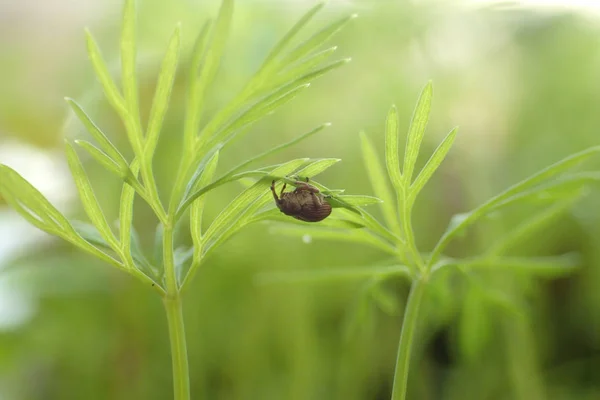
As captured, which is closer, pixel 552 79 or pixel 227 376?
pixel 227 376

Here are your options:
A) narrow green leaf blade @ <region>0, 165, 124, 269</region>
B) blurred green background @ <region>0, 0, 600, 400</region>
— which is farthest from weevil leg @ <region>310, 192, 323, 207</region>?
blurred green background @ <region>0, 0, 600, 400</region>

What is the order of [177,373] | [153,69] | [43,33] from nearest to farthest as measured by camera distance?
[177,373] < [153,69] < [43,33]

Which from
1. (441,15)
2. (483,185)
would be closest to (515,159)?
(483,185)

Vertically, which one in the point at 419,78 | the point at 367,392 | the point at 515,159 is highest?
the point at 419,78

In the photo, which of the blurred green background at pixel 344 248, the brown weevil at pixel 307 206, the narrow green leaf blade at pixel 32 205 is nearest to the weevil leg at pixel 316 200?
the brown weevil at pixel 307 206

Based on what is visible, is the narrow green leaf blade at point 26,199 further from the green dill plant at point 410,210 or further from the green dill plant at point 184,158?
the green dill plant at point 410,210

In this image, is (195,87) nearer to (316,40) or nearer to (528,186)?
(316,40)

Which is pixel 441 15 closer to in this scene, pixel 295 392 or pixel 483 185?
pixel 483 185

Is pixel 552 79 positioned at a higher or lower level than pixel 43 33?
lower

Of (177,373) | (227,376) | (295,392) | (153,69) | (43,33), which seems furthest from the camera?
(43,33)
